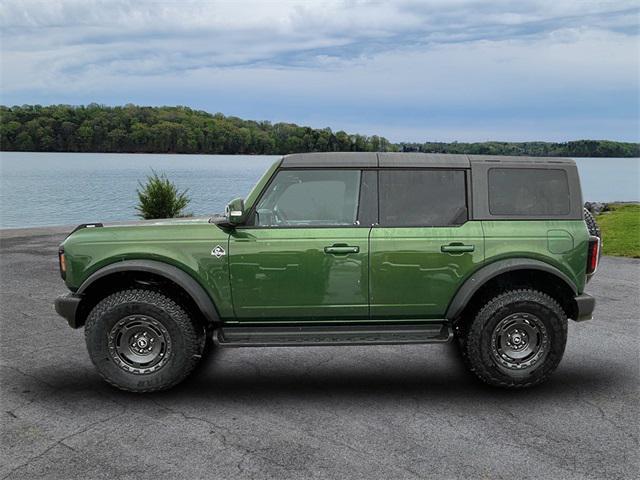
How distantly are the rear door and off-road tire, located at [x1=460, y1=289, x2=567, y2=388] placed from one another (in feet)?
1.11

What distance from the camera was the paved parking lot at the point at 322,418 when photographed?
381 centimetres

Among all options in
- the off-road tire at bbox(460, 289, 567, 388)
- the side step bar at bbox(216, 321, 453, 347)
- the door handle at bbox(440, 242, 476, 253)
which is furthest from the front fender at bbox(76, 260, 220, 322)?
the off-road tire at bbox(460, 289, 567, 388)

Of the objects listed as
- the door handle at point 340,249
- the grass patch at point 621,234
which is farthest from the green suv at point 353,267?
the grass patch at point 621,234

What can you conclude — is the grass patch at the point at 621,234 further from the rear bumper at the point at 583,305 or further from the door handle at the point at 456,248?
the door handle at the point at 456,248

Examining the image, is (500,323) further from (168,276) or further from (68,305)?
(68,305)

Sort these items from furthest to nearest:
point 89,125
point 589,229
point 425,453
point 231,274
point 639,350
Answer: point 89,125
point 639,350
point 589,229
point 231,274
point 425,453

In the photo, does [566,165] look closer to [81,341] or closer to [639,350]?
[639,350]

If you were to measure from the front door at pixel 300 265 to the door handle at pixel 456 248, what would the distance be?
0.65 meters

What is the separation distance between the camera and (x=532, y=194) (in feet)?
17.4

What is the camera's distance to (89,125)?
64938 mm

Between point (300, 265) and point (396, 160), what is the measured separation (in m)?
1.23

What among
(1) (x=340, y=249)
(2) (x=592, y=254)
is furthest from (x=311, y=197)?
(2) (x=592, y=254)

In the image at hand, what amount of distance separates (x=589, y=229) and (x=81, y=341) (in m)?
5.27

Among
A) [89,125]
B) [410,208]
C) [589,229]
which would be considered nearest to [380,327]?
[410,208]
